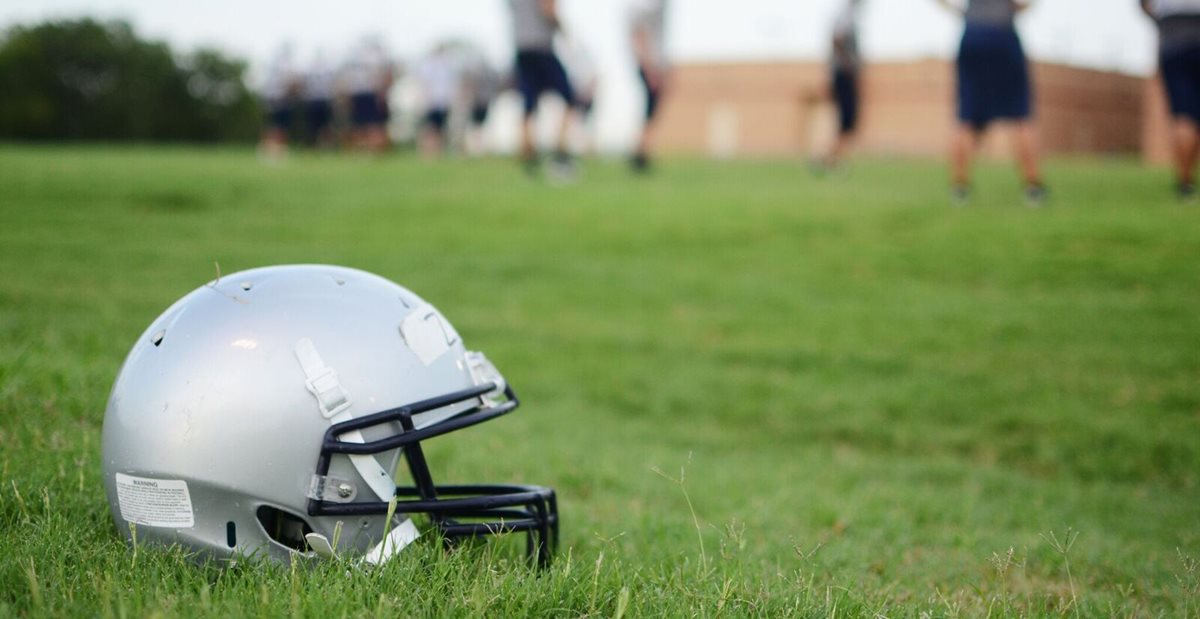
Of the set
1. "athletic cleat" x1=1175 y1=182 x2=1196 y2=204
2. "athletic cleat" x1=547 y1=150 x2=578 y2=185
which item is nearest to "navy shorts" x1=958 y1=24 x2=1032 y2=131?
"athletic cleat" x1=1175 y1=182 x2=1196 y2=204

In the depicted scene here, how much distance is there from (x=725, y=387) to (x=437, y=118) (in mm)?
19348

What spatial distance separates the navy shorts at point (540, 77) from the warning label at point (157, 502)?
35.8 ft

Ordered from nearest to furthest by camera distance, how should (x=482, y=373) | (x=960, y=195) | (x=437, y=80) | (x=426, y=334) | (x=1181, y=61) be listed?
1. (x=426, y=334)
2. (x=482, y=373)
3. (x=1181, y=61)
4. (x=960, y=195)
5. (x=437, y=80)

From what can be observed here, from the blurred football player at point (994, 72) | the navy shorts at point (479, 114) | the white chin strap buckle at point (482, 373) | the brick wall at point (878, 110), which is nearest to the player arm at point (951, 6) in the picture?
the blurred football player at point (994, 72)

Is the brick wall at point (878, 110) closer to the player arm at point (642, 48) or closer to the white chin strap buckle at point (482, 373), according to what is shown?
the player arm at point (642, 48)

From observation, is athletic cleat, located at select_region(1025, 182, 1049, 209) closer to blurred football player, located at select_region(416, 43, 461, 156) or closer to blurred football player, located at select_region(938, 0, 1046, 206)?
blurred football player, located at select_region(938, 0, 1046, 206)

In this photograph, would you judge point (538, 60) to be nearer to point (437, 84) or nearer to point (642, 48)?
point (642, 48)

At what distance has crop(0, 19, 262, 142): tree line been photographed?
56.2 m

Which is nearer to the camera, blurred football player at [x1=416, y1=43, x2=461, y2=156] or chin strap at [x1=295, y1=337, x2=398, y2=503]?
chin strap at [x1=295, y1=337, x2=398, y2=503]

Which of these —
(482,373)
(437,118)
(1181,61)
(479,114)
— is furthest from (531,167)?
(479,114)

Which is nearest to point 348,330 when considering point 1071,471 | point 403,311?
point 403,311

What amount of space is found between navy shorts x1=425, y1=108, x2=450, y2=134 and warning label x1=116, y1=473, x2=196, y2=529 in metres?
22.5

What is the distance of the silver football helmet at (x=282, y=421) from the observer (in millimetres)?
2465

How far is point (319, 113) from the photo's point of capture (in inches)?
988
